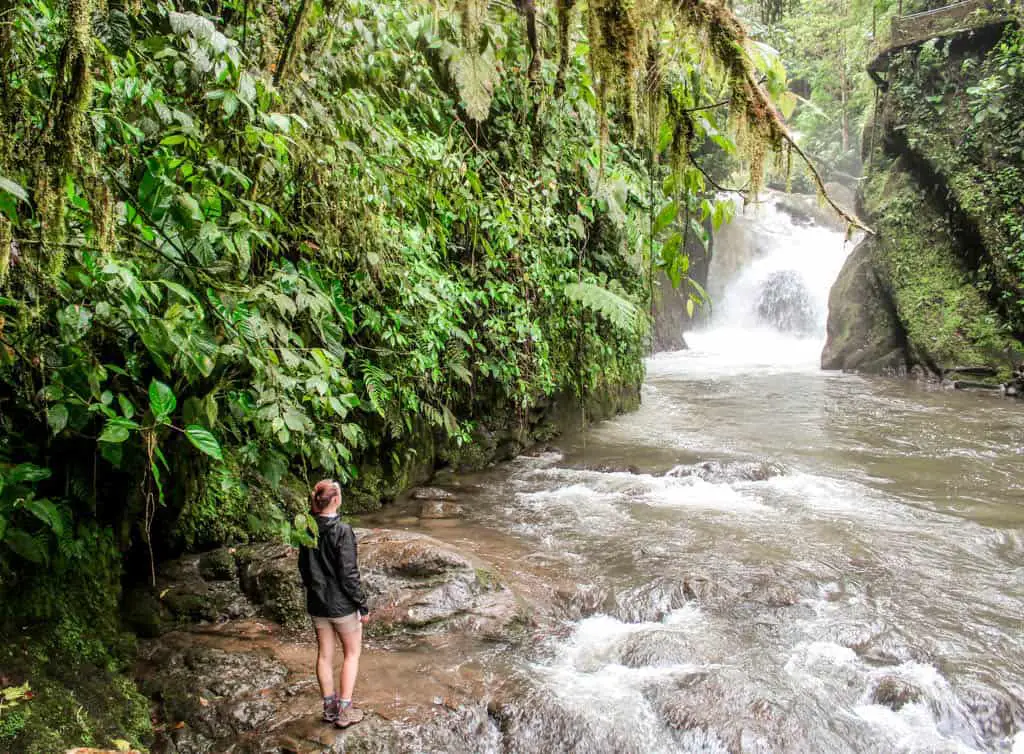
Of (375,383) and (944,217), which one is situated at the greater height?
(944,217)

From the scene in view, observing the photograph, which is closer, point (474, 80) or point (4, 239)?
point (4, 239)

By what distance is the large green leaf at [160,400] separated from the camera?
260cm

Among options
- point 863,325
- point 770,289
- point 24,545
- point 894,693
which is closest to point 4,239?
point 24,545

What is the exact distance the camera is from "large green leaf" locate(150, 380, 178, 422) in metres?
2.60

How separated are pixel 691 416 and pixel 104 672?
998 cm

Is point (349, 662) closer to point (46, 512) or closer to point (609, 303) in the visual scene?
point (46, 512)

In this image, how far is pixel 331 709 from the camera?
3375mm

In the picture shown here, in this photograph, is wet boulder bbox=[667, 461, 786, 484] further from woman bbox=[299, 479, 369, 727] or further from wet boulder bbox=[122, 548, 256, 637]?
woman bbox=[299, 479, 369, 727]

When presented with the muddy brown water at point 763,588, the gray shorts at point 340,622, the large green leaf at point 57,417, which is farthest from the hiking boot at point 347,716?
the large green leaf at point 57,417

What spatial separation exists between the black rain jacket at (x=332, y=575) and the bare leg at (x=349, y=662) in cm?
14

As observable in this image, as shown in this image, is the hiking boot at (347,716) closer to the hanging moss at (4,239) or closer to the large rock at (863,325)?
the hanging moss at (4,239)

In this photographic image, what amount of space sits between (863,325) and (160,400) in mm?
18316

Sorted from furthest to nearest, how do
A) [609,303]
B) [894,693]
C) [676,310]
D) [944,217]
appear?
[676,310]
[944,217]
[609,303]
[894,693]

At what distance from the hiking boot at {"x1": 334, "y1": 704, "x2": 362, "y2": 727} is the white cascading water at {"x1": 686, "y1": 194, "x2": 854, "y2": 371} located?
60.2 ft
